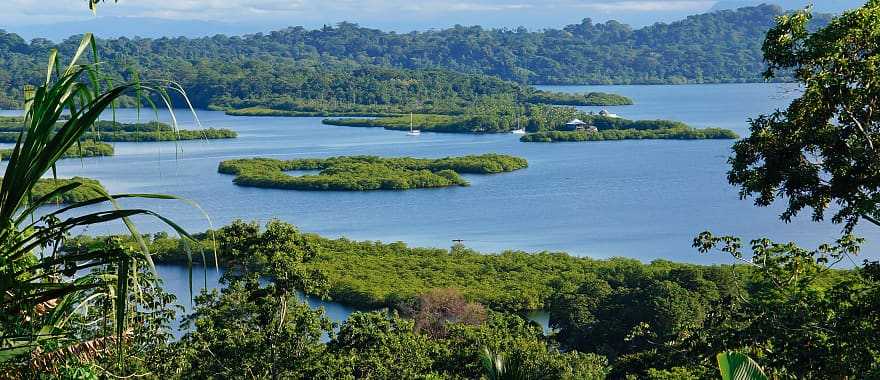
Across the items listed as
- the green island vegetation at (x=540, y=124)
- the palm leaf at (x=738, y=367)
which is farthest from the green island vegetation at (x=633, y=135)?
the palm leaf at (x=738, y=367)

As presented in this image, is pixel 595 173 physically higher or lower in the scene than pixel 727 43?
lower

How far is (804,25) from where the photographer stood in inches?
203

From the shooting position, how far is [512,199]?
1345 inches

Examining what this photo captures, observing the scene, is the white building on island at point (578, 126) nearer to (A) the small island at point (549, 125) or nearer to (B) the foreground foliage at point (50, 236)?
(A) the small island at point (549, 125)

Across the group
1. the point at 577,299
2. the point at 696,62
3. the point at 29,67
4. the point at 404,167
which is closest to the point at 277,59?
the point at 29,67

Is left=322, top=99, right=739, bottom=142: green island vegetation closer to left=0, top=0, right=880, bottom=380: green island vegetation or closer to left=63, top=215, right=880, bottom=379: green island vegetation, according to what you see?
left=63, top=215, right=880, bottom=379: green island vegetation

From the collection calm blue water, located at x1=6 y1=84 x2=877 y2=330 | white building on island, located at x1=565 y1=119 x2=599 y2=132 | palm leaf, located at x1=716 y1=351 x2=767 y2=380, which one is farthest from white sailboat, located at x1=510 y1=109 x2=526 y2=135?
palm leaf, located at x1=716 y1=351 x2=767 y2=380

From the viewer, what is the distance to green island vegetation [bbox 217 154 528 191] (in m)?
36.6

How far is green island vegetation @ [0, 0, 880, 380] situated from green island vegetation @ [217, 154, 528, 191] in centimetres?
1780

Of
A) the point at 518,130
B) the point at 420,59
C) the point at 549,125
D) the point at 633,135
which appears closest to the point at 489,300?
the point at 633,135

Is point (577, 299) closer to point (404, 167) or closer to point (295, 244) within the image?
point (295, 244)

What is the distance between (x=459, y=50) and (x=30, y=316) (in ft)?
393

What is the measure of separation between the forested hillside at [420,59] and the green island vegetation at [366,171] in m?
33.7

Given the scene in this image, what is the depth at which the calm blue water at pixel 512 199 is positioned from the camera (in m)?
27.2
